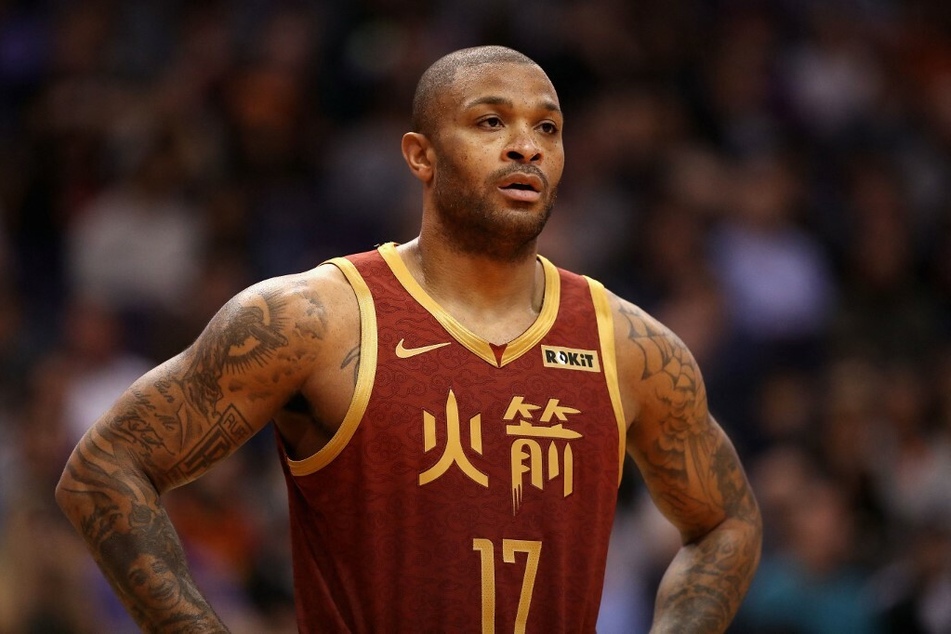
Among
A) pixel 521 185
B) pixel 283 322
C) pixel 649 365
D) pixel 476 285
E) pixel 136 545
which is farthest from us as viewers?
pixel 649 365

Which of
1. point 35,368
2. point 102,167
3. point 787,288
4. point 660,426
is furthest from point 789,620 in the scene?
point 102,167

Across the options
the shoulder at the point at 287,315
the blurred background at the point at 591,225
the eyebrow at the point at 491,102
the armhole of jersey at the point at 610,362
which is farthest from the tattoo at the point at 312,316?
the blurred background at the point at 591,225

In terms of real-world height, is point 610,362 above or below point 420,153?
below

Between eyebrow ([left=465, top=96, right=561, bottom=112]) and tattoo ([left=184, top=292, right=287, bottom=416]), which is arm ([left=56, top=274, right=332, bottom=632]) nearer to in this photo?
tattoo ([left=184, top=292, right=287, bottom=416])

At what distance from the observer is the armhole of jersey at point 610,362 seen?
4578 millimetres

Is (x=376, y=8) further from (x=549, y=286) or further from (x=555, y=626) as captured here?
(x=555, y=626)

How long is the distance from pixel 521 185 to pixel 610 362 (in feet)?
1.89

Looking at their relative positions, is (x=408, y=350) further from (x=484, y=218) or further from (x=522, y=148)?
(x=522, y=148)

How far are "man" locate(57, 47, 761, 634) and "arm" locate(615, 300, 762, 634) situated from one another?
0.06 ft

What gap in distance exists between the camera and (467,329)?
449 centimetres

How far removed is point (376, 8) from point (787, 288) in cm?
337

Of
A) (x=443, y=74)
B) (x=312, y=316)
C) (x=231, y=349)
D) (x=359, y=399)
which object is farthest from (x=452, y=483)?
(x=443, y=74)

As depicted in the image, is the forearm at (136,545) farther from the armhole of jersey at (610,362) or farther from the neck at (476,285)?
the armhole of jersey at (610,362)

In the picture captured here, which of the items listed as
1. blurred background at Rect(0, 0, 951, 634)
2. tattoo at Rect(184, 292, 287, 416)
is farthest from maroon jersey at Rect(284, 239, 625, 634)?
blurred background at Rect(0, 0, 951, 634)
